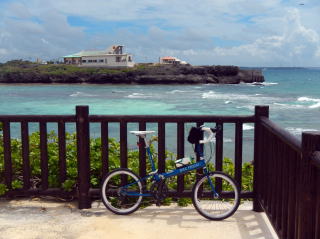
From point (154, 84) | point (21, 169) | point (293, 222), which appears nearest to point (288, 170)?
point (293, 222)

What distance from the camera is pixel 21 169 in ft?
19.3

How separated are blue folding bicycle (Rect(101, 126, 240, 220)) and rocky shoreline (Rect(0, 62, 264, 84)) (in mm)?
94986

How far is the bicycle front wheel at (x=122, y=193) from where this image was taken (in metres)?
4.96

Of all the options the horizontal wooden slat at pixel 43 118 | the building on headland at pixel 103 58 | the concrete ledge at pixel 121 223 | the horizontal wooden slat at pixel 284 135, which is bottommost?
the concrete ledge at pixel 121 223

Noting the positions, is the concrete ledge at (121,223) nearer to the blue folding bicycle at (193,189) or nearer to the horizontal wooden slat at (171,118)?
the blue folding bicycle at (193,189)

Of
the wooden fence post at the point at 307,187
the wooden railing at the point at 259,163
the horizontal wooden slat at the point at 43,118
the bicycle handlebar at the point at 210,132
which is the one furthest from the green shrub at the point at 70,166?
the wooden fence post at the point at 307,187

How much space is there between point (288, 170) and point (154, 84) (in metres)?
97.1

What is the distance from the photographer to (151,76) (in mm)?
101312

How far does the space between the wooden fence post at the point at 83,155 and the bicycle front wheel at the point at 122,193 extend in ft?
0.80

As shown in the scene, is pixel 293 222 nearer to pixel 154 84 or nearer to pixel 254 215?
pixel 254 215

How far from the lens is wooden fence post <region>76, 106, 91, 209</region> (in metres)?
5.05

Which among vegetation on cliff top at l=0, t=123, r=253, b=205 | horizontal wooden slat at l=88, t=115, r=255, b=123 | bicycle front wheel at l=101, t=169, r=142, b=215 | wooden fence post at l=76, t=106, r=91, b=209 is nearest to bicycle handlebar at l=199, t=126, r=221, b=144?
horizontal wooden slat at l=88, t=115, r=255, b=123

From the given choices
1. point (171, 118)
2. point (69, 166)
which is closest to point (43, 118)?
point (69, 166)

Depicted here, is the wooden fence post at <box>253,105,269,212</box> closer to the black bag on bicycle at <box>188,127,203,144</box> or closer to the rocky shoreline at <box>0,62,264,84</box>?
the black bag on bicycle at <box>188,127,203,144</box>
